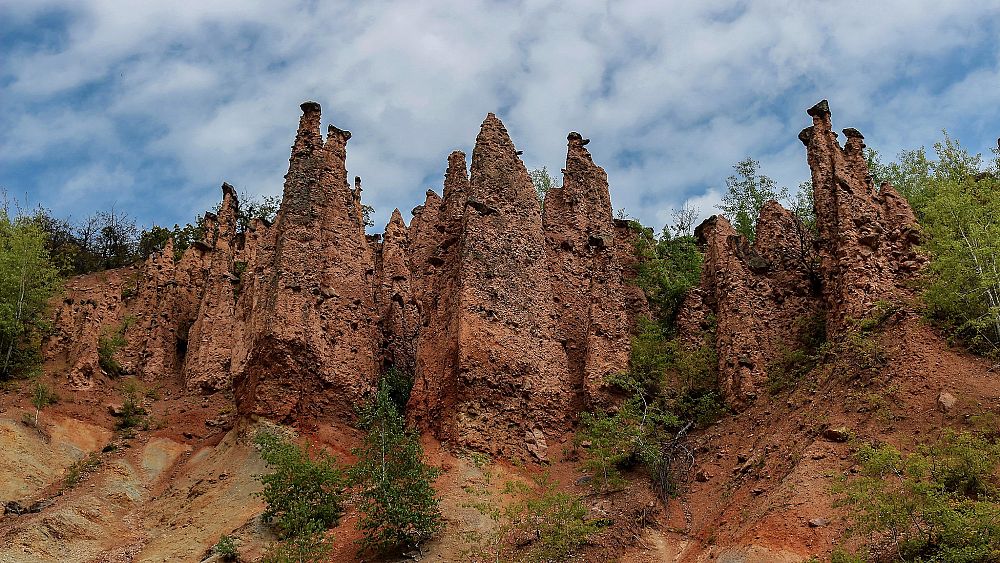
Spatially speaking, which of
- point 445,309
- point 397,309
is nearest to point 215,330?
point 397,309

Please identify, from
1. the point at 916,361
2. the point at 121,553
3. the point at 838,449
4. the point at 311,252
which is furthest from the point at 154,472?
the point at 916,361

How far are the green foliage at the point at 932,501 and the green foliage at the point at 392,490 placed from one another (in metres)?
8.65

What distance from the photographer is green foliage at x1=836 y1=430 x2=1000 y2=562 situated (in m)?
14.5

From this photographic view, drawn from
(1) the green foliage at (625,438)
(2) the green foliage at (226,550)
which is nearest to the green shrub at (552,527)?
(1) the green foliage at (625,438)

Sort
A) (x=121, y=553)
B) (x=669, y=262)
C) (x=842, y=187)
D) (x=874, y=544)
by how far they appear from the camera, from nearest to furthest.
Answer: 1. (x=874, y=544)
2. (x=121, y=553)
3. (x=842, y=187)
4. (x=669, y=262)

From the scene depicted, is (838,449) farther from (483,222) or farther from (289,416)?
(289,416)

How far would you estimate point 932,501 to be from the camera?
14961mm

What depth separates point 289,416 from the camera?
2489cm

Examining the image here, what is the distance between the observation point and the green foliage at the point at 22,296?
32.9 m

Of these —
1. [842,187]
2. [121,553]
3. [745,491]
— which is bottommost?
[121,553]

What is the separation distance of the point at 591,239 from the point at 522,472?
8.76 meters

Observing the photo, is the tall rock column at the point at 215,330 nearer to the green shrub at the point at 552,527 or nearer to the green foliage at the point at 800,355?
the green shrub at the point at 552,527

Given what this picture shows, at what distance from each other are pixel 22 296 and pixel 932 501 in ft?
106

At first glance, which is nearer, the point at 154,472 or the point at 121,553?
the point at 121,553
